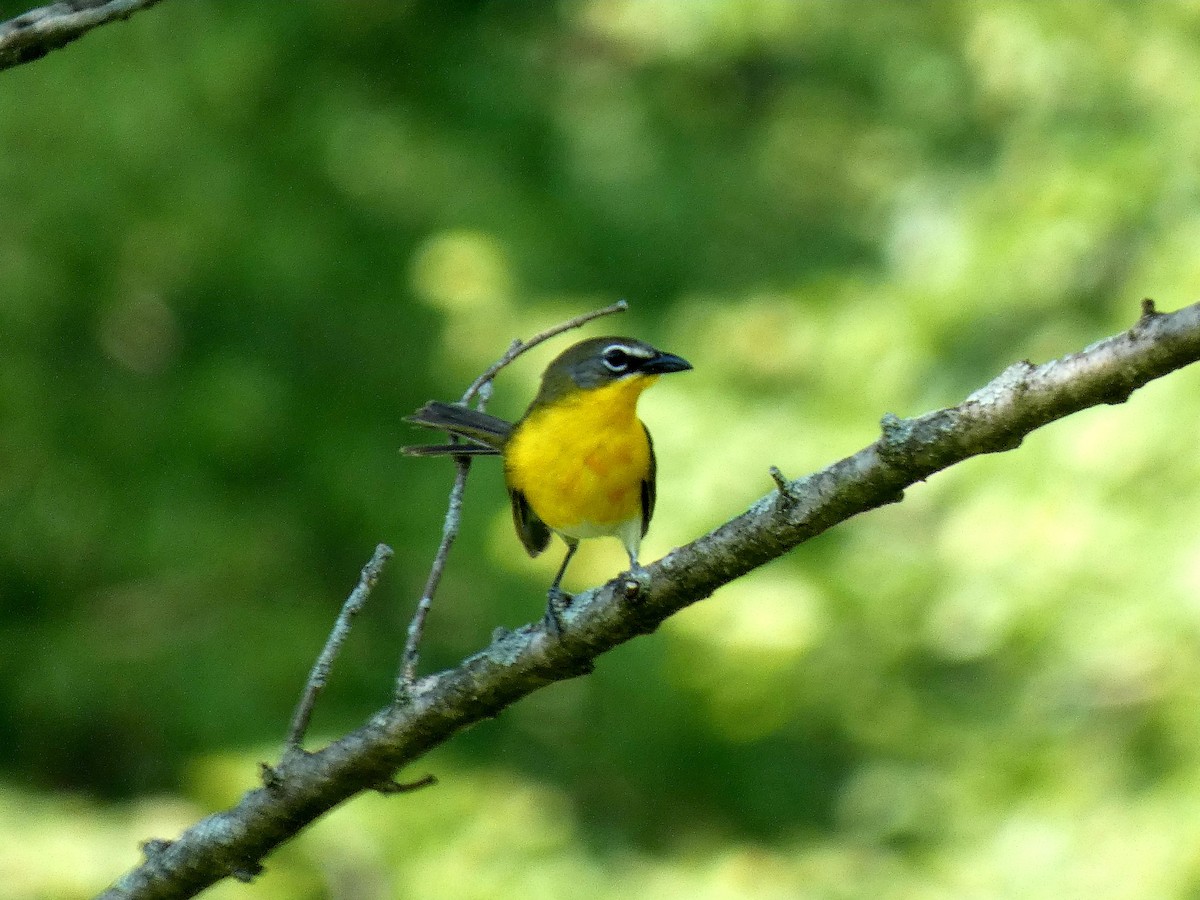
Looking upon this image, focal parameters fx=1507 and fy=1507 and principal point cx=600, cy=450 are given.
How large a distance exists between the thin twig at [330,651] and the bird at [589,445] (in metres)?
1.55

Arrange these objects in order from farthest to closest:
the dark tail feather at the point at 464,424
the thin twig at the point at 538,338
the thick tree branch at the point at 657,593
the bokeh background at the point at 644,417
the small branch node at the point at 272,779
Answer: the bokeh background at the point at 644,417, the dark tail feather at the point at 464,424, the thin twig at the point at 538,338, the small branch node at the point at 272,779, the thick tree branch at the point at 657,593

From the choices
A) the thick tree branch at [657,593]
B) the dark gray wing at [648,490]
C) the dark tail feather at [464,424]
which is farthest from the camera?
the dark gray wing at [648,490]

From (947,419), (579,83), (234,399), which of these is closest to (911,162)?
(579,83)

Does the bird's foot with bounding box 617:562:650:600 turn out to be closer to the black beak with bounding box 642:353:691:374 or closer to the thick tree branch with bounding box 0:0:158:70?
the thick tree branch with bounding box 0:0:158:70

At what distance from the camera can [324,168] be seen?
10547mm

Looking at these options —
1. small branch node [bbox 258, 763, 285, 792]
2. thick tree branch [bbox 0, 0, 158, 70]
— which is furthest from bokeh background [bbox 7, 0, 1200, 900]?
thick tree branch [bbox 0, 0, 158, 70]

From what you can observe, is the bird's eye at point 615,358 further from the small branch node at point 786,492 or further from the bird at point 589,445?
the small branch node at point 786,492

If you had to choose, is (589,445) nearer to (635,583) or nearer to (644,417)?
(635,583)

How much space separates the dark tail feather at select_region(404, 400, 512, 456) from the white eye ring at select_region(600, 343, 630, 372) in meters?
0.40

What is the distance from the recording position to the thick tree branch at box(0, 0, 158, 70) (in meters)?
2.37

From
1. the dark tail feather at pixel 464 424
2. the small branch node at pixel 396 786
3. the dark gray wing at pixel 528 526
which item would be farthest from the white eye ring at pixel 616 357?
the small branch node at pixel 396 786

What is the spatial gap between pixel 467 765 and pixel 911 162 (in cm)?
532

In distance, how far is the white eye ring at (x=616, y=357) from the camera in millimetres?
4488

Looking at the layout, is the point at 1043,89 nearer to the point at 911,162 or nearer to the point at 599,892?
the point at 911,162
